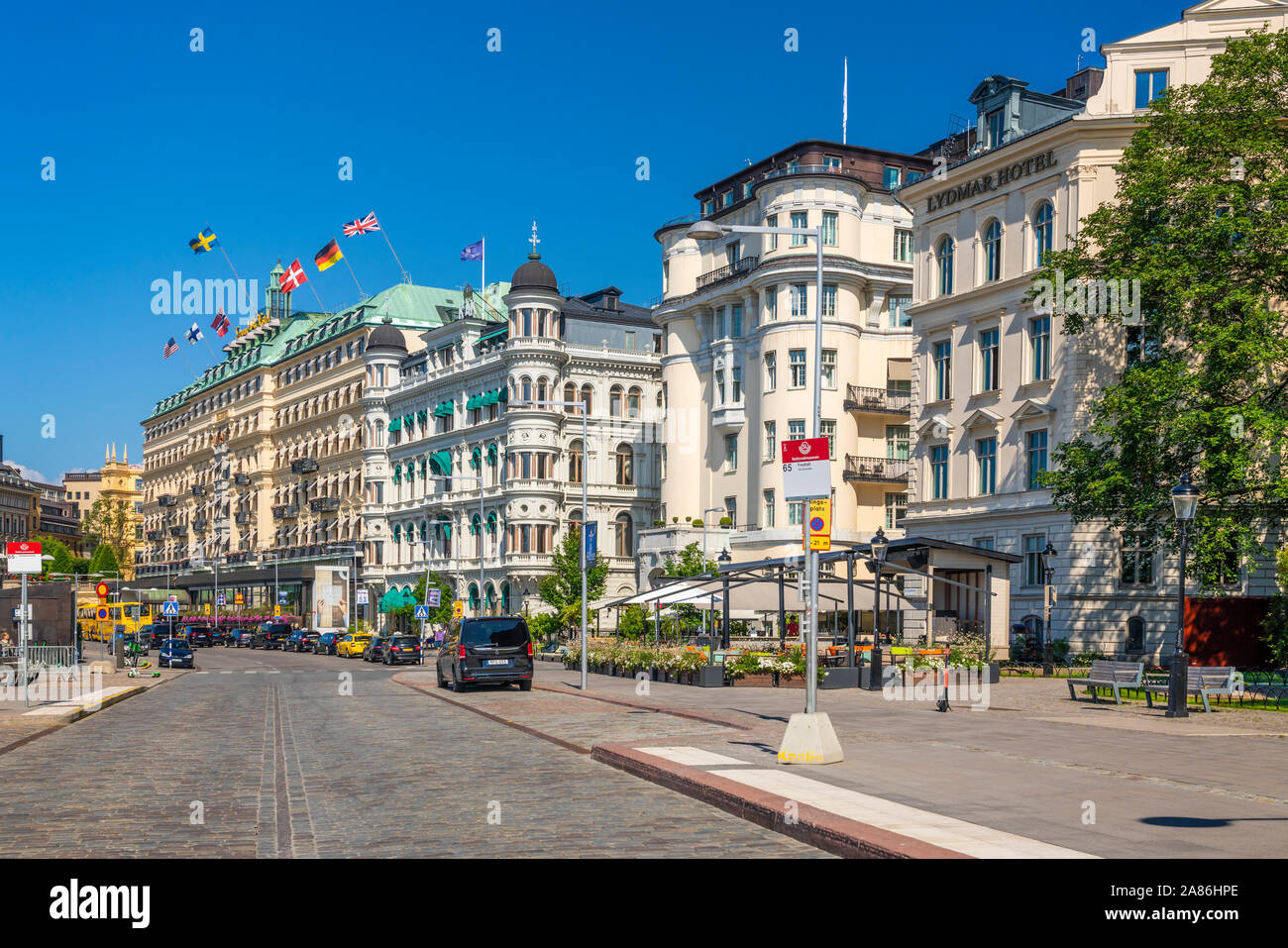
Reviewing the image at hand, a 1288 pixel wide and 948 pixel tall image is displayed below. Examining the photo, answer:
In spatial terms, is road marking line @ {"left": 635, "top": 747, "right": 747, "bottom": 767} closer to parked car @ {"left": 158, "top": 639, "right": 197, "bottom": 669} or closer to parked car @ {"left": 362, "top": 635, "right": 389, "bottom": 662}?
parked car @ {"left": 158, "top": 639, "right": 197, "bottom": 669}

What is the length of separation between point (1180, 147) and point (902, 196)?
663 inches

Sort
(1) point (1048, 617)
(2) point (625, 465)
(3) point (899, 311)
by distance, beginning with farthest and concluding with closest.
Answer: (2) point (625, 465) → (3) point (899, 311) → (1) point (1048, 617)

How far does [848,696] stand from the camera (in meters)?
29.2

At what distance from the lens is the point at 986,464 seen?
159 feet

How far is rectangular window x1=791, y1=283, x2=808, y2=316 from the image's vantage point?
61500mm

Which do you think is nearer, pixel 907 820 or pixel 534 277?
pixel 907 820

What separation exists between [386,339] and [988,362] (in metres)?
57.8

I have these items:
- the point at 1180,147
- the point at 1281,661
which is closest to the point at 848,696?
the point at 1281,661

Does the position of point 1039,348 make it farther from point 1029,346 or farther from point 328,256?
point 328,256

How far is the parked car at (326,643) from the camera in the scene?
74.7 metres

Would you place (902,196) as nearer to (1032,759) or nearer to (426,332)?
(1032,759)

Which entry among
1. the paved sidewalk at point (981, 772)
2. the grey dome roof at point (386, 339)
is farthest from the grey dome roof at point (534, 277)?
the paved sidewalk at point (981, 772)

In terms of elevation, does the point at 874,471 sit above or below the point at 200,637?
above

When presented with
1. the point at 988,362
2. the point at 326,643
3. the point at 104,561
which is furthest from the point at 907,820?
the point at 104,561
